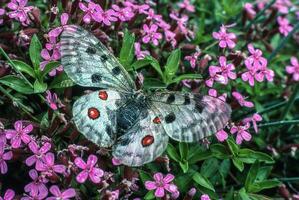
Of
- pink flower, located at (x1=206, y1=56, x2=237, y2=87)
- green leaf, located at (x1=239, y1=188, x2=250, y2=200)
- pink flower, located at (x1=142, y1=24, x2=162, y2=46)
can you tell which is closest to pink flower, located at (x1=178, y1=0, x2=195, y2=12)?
pink flower, located at (x1=142, y1=24, x2=162, y2=46)

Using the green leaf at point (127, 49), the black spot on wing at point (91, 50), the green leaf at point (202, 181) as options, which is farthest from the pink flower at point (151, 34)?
the green leaf at point (202, 181)

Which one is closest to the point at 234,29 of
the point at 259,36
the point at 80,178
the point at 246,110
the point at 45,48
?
the point at 259,36

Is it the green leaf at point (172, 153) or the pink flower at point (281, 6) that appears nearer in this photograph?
the green leaf at point (172, 153)

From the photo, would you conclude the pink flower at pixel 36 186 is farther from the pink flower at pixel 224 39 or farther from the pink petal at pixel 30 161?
the pink flower at pixel 224 39

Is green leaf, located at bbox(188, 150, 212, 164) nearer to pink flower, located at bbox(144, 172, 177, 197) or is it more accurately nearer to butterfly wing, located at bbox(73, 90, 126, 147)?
pink flower, located at bbox(144, 172, 177, 197)

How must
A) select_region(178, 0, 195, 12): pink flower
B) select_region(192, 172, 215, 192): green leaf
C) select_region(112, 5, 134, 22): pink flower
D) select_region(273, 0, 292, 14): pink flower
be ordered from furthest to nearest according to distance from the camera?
1. select_region(273, 0, 292, 14): pink flower
2. select_region(178, 0, 195, 12): pink flower
3. select_region(112, 5, 134, 22): pink flower
4. select_region(192, 172, 215, 192): green leaf
